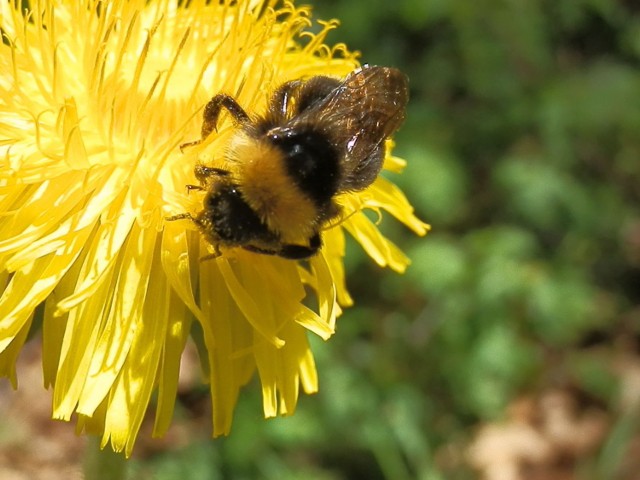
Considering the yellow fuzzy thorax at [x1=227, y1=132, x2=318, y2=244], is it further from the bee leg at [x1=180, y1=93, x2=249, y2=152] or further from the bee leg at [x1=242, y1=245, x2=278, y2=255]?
the bee leg at [x1=180, y1=93, x2=249, y2=152]

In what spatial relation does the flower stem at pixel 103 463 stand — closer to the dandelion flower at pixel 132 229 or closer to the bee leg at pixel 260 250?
the dandelion flower at pixel 132 229

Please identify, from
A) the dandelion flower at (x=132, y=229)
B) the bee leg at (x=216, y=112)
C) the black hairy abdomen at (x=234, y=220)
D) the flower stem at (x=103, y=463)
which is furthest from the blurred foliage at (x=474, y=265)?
the black hairy abdomen at (x=234, y=220)

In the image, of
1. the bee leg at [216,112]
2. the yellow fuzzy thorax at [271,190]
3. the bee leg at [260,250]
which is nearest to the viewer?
the yellow fuzzy thorax at [271,190]

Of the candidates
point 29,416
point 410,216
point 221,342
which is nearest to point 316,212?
point 221,342

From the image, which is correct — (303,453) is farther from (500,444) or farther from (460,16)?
(460,16)

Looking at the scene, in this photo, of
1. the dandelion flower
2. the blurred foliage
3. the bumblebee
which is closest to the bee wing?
A: the bumblebee
